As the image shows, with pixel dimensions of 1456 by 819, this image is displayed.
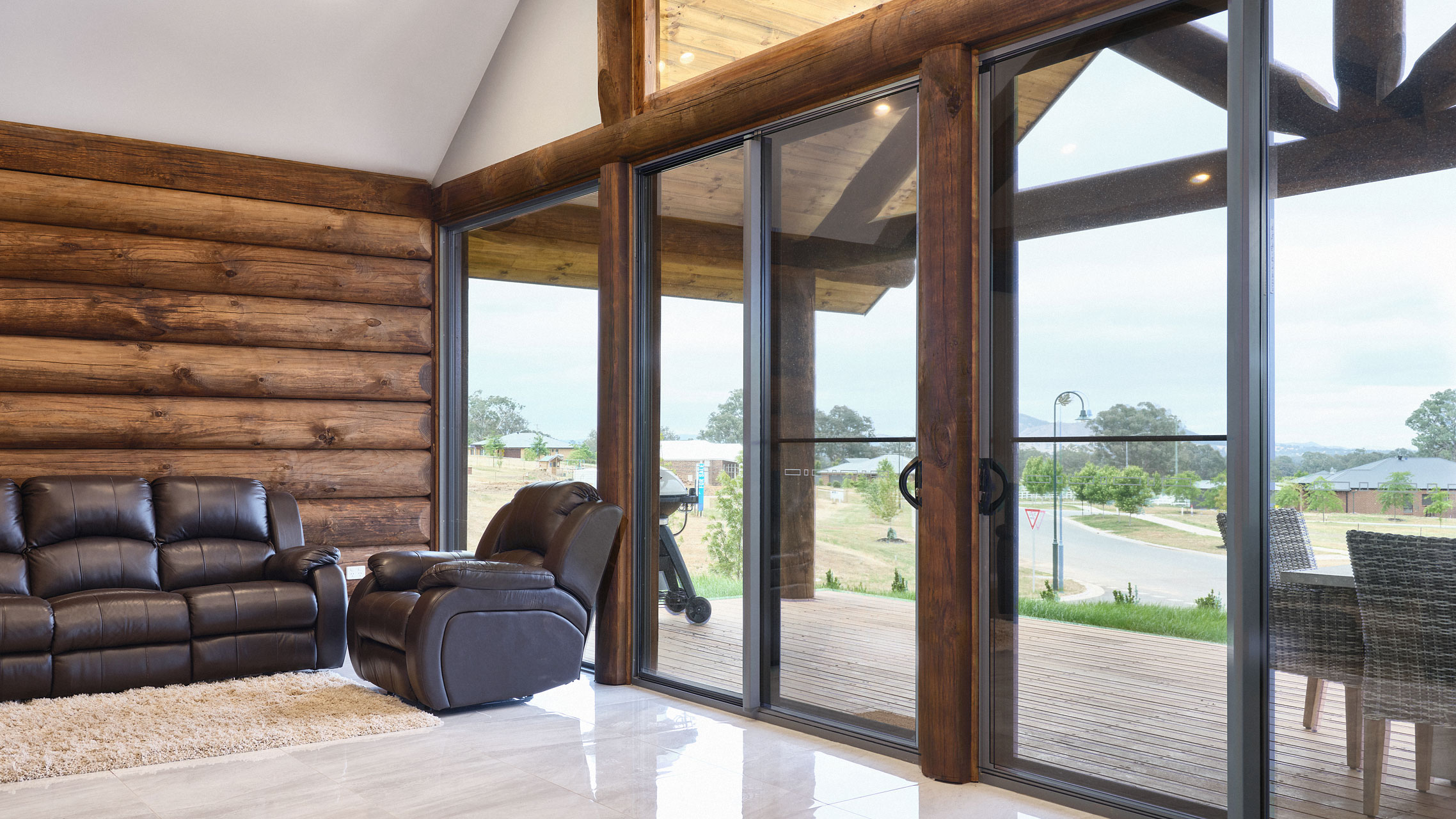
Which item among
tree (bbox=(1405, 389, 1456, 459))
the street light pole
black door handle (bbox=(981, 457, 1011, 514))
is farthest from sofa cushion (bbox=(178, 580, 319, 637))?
tree (bbox=(1405, 389, 1456, 459))

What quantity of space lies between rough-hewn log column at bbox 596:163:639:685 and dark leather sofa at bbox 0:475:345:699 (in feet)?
4.64

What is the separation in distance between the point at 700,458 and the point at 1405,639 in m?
2.94

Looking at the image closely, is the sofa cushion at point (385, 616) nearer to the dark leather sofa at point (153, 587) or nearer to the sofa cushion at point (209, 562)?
the dark leather sofa at point (153, 587)

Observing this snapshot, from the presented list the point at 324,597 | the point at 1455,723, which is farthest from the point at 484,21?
the point at 1455,723

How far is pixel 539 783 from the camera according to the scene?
3.57 m

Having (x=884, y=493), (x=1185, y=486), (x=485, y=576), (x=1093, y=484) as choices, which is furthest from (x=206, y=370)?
(x=1185, y=486)

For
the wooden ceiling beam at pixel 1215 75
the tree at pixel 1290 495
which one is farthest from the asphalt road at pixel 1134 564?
the wooden ceiling beam at pixel 1215 75

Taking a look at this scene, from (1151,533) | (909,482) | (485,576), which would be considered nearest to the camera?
(1151,533)

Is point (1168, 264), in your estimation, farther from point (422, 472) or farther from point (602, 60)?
point (422, 472)

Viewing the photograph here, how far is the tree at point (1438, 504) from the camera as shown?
104 inches

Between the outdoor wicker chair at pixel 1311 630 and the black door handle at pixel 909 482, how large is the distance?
1240 millimetres

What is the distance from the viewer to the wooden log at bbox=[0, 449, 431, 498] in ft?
19.1

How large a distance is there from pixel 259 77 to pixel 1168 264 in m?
5.24

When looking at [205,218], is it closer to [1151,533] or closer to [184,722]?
[184,722]
